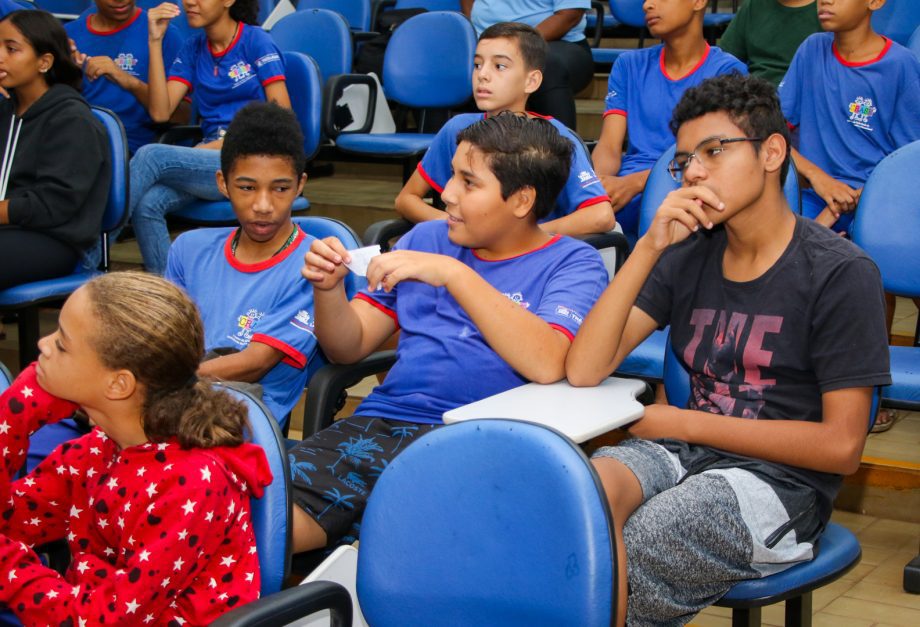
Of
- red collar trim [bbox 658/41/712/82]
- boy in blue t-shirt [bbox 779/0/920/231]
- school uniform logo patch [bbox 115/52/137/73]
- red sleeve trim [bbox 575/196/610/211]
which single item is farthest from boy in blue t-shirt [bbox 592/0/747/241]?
school uniform logo patch [bbox 115/52/137/73]

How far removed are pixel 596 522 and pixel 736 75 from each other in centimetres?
93

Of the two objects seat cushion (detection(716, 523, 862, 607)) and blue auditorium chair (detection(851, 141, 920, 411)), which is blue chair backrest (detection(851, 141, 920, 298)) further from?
seat cushion (detection(716, 523, 862, 607))

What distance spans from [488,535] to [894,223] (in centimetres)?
158

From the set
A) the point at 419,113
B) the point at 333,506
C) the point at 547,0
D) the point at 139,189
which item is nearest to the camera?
the point at 333,506

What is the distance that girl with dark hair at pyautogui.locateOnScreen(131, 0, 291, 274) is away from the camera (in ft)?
12.3

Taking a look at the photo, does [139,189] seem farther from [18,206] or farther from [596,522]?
[596,522]

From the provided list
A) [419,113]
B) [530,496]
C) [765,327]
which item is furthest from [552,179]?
[419,113]

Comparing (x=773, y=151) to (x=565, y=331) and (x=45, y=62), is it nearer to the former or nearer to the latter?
(x=565, y=331)

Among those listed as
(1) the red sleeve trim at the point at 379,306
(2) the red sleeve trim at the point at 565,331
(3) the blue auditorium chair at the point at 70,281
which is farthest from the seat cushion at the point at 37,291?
(2) the red sleeve trim at the point at 565,331

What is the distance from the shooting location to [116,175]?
340cm

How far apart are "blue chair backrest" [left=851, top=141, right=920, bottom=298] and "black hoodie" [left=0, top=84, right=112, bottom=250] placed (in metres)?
2.17

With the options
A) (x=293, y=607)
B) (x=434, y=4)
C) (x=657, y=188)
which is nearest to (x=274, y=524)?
(x=293, y=607)

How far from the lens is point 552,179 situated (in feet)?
7.15

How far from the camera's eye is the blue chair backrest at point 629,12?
557 centimetres
